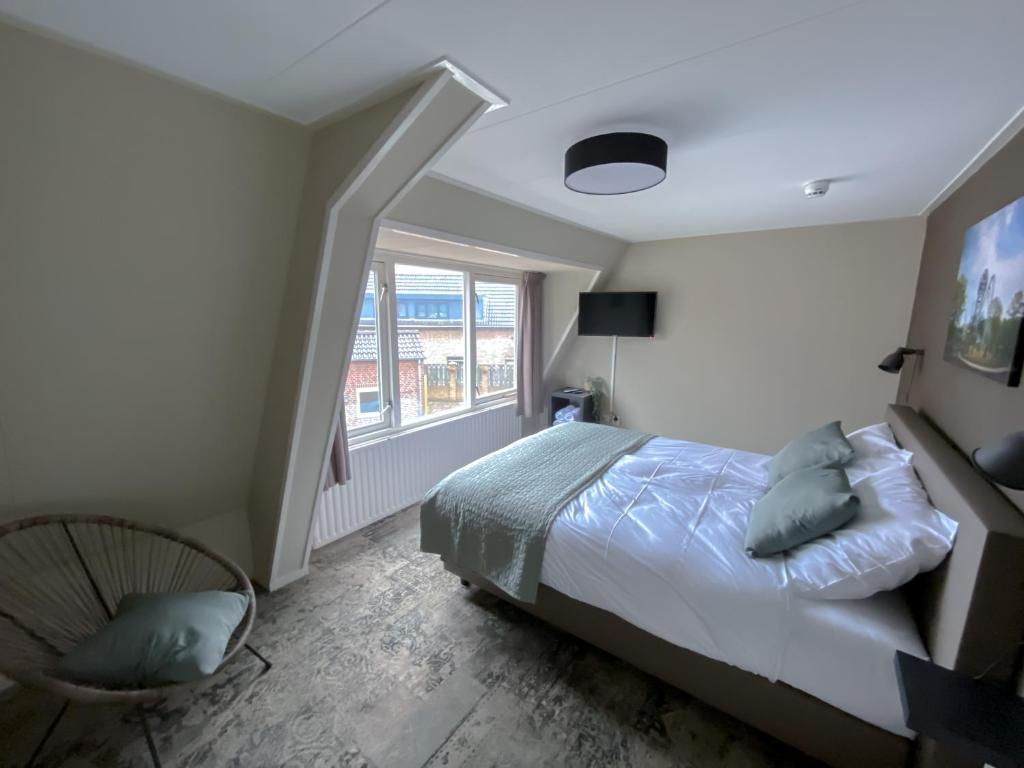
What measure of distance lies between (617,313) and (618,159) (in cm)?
248

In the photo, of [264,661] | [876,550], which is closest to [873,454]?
[876,550]

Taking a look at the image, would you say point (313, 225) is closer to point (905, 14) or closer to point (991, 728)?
point (905, 14)

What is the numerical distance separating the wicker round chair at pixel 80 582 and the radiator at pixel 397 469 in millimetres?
603

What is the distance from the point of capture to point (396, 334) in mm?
2986

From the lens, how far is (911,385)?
2381 mm

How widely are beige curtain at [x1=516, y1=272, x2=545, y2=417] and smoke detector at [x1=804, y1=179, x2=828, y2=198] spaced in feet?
7.95

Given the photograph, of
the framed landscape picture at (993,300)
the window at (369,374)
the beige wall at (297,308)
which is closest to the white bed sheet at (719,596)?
the framed landscape picture at (993,300)

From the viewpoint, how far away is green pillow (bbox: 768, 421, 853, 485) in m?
1.83

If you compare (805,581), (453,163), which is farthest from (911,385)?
(453,163)

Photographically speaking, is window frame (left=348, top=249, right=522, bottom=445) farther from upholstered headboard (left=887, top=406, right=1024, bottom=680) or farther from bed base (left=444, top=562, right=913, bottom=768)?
upholstered headboard (left=887, top=406, right=1024, bottom=680)

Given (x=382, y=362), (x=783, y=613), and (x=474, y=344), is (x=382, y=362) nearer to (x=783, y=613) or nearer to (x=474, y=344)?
(x=474, y=344)

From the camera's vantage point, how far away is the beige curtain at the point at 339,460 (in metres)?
2.35

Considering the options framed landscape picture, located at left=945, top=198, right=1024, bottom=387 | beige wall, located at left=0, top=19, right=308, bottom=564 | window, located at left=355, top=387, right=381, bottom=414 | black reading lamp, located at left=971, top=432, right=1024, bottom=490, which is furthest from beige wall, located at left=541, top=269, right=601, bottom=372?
black reading lamp, located at left=971, top=432, right=1024, bottom=490

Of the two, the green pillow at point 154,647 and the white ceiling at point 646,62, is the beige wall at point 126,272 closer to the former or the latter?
the white ceiling at point 646,62
